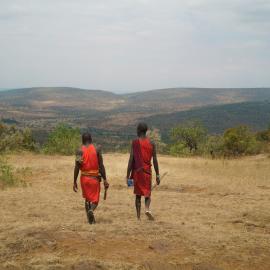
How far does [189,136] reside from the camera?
44.5 metres

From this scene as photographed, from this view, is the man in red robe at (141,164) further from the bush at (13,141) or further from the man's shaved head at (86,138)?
the bush at (13,141)

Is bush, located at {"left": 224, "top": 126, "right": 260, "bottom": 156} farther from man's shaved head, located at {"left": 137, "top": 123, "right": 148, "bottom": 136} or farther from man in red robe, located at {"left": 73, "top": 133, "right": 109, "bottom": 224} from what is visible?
man in red robe, located at {"left": 73, "top": 133, "right": 109, "bottom": 224}

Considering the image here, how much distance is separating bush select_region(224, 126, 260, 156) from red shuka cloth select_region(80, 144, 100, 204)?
26385mm

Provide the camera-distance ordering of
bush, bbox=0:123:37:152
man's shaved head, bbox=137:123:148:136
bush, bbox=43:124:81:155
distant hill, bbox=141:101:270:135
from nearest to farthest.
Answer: man's shaved head, bbox=137:123:148:136 < bush, bbox=0:123:37:152 < bush, bbox=43:124:81:155 < distant hill, bbox=141:101:270:135

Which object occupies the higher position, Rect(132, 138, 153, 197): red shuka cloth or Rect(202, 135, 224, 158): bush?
Answer: Rect(132, 138, 153, 197): red shuka cloth

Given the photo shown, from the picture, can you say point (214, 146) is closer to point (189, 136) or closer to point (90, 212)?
point (189, 136)

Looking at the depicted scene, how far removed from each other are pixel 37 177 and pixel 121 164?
531 cm

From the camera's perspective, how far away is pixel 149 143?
924 cm

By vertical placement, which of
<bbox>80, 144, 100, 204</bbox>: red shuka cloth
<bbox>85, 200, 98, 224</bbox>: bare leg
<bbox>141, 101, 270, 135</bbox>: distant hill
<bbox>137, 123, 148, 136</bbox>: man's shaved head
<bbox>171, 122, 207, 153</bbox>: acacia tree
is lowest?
<bbox>141, 101, 270, 135</bbox>: distant hill

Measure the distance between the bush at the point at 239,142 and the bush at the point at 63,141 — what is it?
11.2 meters

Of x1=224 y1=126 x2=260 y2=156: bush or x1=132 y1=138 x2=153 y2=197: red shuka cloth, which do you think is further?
x1=224 y1=126 x2=260 y2=156: bush

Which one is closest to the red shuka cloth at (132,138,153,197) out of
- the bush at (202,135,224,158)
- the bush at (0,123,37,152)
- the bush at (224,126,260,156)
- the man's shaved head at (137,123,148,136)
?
the man's shaved head at (137,123,148,136)

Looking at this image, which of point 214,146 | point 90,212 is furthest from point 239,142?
point 90,212

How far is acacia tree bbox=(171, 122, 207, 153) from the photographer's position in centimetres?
4438
